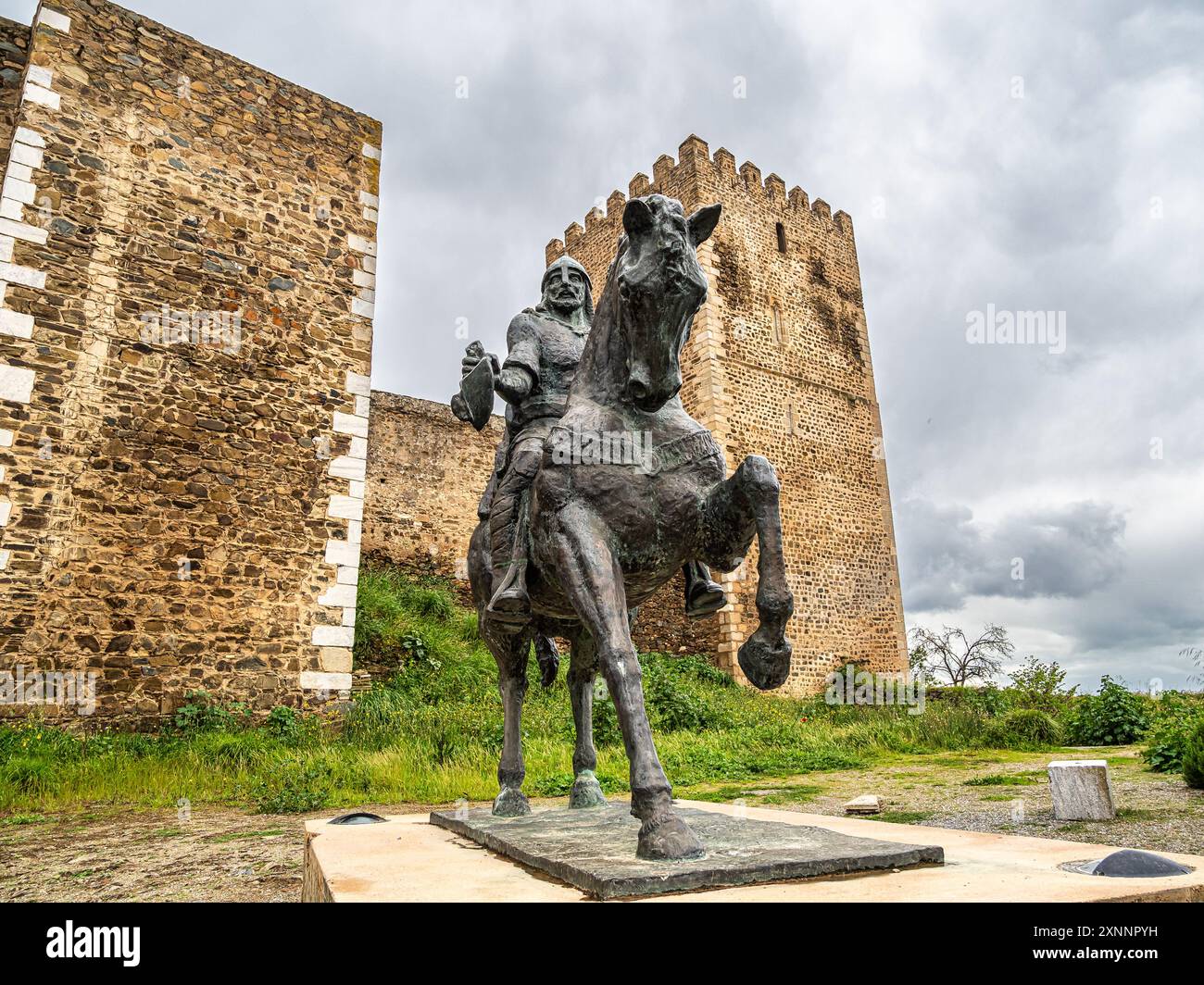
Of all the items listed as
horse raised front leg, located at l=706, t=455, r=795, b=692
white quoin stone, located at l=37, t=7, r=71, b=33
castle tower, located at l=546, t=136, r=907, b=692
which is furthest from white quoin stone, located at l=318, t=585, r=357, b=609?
castle tower, located at l=546, t=136, r=907, b=692

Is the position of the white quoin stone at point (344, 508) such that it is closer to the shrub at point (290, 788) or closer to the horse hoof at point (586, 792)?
the shrub at point (290, 788)

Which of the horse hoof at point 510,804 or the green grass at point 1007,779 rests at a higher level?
the horse hoof at point 510,804

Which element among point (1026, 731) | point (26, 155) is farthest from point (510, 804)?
point (1026, 731)

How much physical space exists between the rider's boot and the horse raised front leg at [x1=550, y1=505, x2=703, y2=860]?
Result: 0.45 meters

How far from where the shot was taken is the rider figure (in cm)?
309

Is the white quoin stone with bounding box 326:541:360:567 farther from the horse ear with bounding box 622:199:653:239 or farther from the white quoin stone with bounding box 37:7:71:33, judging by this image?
the horse ear with bounding box 622:199:653:239

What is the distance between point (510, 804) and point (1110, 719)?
10.8 metres

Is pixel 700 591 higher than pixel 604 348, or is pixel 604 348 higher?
pixel 604 348

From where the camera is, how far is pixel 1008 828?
523 centimetres

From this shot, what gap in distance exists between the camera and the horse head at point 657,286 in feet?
8.34

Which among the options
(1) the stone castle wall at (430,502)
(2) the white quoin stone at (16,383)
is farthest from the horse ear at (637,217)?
(1) the stone castle wall at (430,502)

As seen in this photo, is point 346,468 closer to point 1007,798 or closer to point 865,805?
point 865,805

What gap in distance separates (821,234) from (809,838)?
22173mm

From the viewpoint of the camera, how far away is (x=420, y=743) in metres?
8.09
